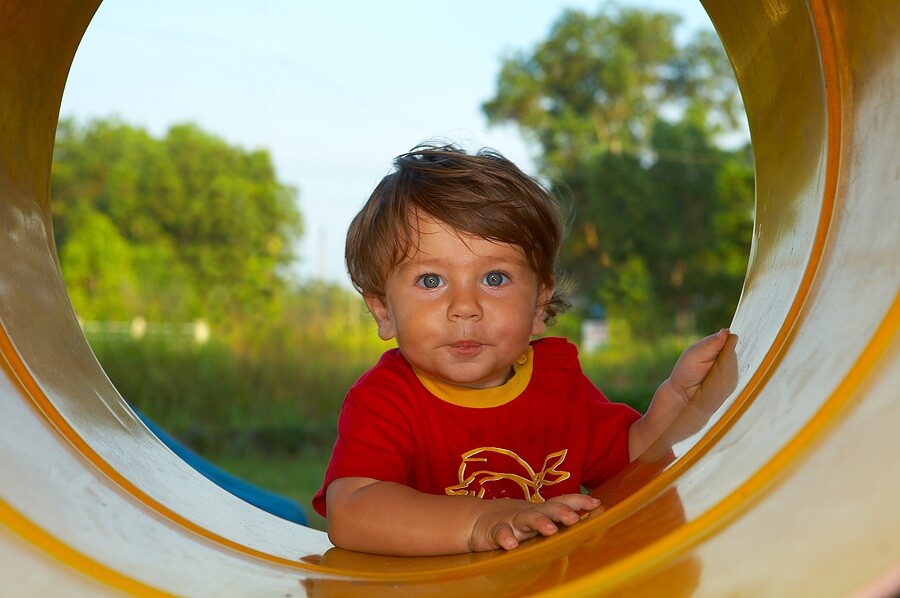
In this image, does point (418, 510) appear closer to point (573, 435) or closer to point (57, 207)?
point (573, 435)

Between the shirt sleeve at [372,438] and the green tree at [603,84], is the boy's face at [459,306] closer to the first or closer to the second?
the shirt sleeve at [372,438]

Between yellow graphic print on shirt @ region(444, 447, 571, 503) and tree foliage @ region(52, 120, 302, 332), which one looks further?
tree foliage @ region(52, 120, 302, 332)

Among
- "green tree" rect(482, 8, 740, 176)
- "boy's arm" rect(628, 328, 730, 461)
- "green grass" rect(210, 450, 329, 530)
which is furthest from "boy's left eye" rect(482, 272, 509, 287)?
"green tree" rect(482, 8, 740, 176)

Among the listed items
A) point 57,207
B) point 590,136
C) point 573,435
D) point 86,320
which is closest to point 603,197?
point 590,136

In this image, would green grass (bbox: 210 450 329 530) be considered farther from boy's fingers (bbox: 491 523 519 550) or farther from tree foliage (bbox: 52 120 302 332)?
tree foliage (bbox: 52 120 302 332)

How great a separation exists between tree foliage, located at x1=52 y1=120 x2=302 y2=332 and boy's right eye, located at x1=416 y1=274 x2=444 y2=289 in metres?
22.4

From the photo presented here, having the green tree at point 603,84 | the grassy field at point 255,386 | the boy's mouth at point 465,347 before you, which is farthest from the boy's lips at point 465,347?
the green tree at point 603,84

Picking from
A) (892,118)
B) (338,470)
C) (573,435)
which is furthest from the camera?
(573,435)

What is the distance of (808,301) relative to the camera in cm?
130

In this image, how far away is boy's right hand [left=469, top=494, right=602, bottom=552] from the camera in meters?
1.39

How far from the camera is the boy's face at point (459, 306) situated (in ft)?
5.83

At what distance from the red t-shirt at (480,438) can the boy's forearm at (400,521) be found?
8 centimetres

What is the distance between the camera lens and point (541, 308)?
6.75 feet

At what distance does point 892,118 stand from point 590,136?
24379 mm
